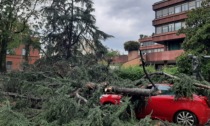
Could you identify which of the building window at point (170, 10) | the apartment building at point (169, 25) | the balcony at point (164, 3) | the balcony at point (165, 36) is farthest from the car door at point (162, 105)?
the building window at point (170, 10)

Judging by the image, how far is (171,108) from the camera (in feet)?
24.0

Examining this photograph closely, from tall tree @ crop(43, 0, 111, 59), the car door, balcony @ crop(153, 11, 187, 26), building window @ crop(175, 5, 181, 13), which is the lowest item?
the car door

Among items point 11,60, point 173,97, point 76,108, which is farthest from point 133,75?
point 11,60

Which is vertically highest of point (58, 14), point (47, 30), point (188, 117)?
point (58, 14)

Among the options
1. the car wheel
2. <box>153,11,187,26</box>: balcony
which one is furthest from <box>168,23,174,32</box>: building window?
the car wheel

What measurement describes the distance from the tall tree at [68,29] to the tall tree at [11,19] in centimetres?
175

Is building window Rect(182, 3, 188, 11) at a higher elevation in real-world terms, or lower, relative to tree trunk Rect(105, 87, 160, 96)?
higher

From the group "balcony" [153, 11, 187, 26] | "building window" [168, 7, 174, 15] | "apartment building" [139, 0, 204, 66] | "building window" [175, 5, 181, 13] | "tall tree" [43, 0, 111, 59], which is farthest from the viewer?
"building window" [168, 7, 174, 15]

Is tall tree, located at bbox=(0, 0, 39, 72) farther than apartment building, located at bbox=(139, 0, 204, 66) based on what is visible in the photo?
No

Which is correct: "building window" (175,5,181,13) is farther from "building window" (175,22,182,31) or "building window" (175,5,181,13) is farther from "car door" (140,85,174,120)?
"car door" (140,85,174,120)

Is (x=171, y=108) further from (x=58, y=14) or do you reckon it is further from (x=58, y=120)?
(x=58, y=14)

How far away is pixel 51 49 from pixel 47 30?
1.88m

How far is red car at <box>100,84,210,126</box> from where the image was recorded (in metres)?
7.03

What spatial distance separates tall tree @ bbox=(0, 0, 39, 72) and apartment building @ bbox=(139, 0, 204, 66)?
16098 mm
